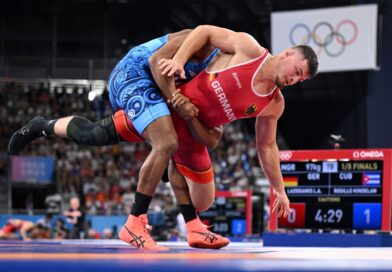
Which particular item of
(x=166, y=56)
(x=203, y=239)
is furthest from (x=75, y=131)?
(x=203, y=239)

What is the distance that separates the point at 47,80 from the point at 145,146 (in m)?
2.59

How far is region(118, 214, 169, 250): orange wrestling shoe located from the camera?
10.4 feet

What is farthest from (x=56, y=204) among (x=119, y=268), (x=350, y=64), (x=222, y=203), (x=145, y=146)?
(x=119, y=268)

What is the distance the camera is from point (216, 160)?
1512 centimetres

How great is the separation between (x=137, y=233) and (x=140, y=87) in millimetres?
735

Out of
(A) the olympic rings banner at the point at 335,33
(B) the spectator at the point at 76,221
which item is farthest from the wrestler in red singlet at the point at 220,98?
(A) the olympic rings banner at the point at 335,33

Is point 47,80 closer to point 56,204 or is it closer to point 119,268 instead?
point 56,204

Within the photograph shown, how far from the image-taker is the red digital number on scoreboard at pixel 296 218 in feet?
22.0

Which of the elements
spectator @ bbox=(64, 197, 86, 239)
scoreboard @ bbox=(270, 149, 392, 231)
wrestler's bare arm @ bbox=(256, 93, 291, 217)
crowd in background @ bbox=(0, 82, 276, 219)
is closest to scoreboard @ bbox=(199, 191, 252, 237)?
spectator @ bbox=(64, 197, 86, 239)

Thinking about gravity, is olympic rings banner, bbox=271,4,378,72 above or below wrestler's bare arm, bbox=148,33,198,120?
above

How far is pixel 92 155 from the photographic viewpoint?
15203 mm

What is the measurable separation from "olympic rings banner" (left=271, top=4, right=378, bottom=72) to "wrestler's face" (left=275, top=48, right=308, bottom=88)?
→ 10656mm

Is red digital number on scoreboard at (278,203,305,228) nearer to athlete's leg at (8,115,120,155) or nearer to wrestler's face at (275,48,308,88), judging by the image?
athlete's leg at (8,115,120,155)

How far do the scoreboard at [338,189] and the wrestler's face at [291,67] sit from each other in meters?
3.33
